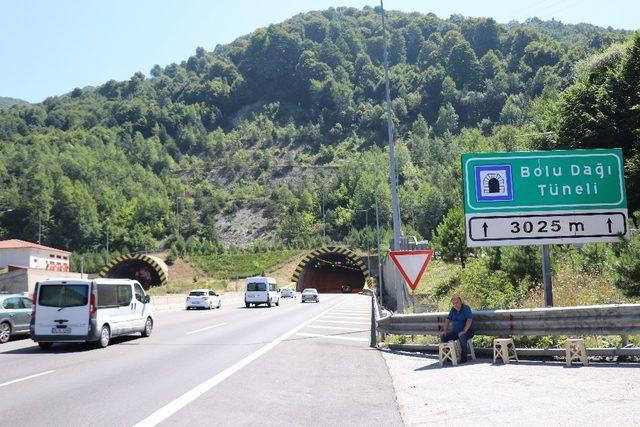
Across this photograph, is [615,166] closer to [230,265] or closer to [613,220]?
A: [613,220]

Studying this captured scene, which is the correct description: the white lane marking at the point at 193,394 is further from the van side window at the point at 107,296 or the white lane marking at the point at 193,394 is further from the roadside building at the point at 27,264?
the roadside building at the point at 27,264

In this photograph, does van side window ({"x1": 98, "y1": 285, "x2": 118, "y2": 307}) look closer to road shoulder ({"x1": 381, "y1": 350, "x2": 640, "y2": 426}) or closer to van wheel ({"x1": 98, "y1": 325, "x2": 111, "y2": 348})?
van wheel ({"x1": 98, "y1": 325, "x2": 111, "y2": 348})

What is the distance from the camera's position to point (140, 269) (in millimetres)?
102000

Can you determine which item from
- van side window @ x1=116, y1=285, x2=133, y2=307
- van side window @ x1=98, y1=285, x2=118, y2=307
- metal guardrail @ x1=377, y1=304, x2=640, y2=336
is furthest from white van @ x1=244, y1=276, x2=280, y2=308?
metal guardrail @ x1=377, y1=304, x2=640, y2=336

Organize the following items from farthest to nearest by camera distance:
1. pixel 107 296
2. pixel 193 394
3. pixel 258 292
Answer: pixel 258 292
pixel 107 296
pixel 193 394

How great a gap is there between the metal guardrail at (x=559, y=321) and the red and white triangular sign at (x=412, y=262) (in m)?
1.53

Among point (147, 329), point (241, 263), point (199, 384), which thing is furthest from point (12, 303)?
point (241, 263)

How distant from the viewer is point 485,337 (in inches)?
546

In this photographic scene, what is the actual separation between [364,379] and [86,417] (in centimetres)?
493

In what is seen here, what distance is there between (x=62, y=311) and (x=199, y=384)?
8154 mm

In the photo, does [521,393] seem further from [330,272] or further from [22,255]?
[330,272]

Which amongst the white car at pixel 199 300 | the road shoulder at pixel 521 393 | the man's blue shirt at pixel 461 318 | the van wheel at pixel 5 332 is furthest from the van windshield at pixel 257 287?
the road shoulder at pixel 521 393

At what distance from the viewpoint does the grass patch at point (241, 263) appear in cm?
10238

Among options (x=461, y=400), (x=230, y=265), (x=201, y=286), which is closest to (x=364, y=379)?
(x=461, y=400)
